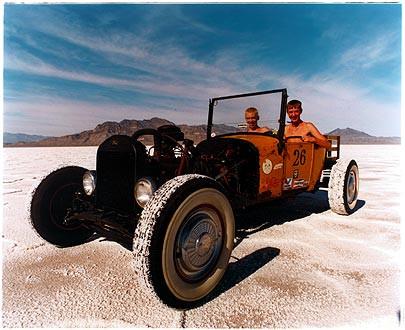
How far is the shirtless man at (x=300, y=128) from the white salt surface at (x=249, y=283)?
1.26 metres

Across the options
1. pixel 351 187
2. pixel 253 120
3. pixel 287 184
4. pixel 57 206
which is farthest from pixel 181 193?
pixel 351 187

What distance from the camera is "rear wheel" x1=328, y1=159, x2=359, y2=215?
445cm

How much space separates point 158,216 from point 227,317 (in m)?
0.85

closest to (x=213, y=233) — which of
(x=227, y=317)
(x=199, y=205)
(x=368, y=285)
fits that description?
(x=199, y=205)

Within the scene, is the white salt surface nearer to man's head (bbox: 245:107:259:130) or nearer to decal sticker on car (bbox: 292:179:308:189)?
decal sticker on car (bbox: 292:179:308:189)

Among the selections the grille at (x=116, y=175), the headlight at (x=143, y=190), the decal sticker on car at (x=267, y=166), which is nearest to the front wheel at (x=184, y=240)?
the headlight at (x=143, y=190)

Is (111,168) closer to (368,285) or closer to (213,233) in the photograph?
(213,233)

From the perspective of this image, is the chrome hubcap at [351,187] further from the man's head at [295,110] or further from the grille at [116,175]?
the grille at [116,175]

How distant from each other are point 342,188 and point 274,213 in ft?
3.47

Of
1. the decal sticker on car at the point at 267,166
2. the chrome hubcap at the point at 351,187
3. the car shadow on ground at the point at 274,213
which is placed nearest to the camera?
the decal sticker on car at the point at 267,166

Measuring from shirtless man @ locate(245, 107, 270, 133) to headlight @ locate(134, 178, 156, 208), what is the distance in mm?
2348

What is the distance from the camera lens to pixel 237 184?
3383mm

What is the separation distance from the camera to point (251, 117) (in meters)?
4.50

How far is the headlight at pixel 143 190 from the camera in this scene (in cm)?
261
